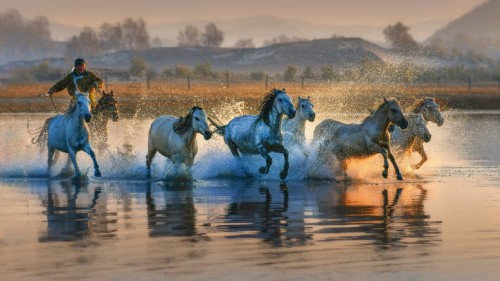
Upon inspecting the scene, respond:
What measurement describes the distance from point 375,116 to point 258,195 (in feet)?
9.93

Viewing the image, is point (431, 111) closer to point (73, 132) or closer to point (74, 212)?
point (73, 132)

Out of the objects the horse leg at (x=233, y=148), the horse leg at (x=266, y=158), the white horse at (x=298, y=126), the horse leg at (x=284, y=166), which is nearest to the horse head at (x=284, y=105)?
the horse leg at (x=284, y=166)

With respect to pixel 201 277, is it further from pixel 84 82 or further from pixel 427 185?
pixel 84 82

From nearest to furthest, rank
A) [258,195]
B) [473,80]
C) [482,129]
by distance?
[258,195]
[482,129]
[473,80]

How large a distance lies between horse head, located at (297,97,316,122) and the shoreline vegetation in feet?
83.2

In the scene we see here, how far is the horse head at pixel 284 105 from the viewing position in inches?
843

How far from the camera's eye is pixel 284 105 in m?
21.6

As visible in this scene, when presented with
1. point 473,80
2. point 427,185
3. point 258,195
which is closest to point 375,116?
point 427,185

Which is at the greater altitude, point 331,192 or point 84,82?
point 84,82

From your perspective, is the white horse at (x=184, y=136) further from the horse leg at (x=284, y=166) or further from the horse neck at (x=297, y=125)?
the horse neck at (x=297, y=125)

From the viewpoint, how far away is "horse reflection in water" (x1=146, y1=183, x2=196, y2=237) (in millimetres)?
15438

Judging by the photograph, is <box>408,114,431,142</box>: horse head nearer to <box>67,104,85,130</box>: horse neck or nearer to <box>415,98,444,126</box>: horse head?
<box>415,98,444,126</box>: horse head

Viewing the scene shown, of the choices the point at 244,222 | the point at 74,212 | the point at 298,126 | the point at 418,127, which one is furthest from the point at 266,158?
the point at 244,222

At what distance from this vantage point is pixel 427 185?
20.9 metres
